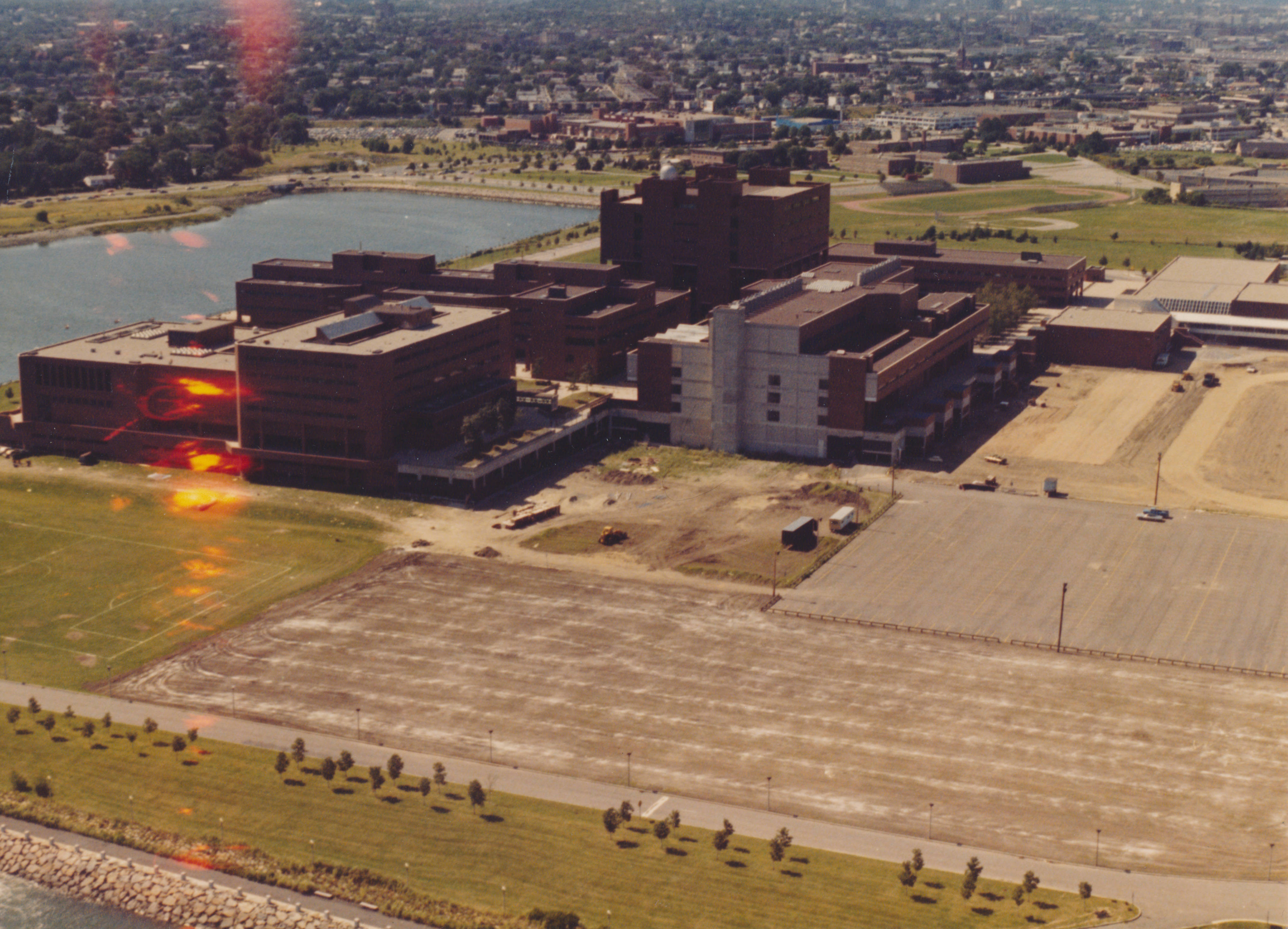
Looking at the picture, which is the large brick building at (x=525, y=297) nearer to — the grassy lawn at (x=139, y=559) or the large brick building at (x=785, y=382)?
the large brick building at (x=785, y=382)

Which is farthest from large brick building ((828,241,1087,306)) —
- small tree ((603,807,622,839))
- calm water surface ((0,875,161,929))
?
calm water surface ((0,875,161,929))

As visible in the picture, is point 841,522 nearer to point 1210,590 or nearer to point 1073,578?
point 1073,578

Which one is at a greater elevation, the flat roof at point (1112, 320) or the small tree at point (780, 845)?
the flat roof at point (1112, 320)

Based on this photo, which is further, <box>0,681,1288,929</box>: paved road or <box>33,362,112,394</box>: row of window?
<box>33,362,112,394</box>: row of window

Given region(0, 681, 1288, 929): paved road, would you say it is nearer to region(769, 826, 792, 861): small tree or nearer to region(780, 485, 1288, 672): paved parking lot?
region(769, 826, 792, 861): small tree

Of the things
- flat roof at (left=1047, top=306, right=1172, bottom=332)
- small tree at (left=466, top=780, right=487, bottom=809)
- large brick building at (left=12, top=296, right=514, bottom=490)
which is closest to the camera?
small tree at (left=466, top=780, right=487, bottom=809)

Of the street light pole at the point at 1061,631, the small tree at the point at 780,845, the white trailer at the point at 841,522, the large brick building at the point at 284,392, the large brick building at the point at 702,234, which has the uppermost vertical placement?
the large brick building at the point at 702,234

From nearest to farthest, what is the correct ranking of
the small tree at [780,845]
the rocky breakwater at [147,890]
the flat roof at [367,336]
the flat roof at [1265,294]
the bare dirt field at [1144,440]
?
the rocky breakwater at [147,890], the small tree at [780,845], the flat roof at [367,336], the bare dirt field at [1144,440], the flat roof at [1265,294]

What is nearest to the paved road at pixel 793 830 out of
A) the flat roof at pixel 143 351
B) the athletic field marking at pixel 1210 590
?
the athletic field marking at pixel 1210 590
